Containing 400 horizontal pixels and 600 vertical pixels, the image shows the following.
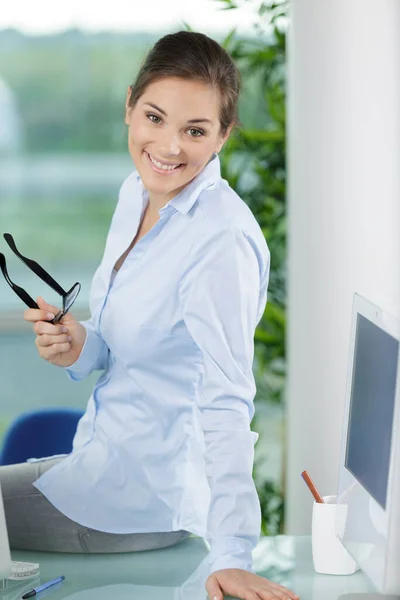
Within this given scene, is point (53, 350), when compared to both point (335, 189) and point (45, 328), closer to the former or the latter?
point (45, 328)

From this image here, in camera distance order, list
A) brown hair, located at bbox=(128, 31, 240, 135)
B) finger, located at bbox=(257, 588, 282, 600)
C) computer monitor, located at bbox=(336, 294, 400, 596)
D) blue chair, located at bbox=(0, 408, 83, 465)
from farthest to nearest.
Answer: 1. blue chair, located at bbox=(0, 408, 83, 465)
2. brown hair, located at bbox=(128, 31, 240, 135)
3. finger, located at bbox=(257, 588, 282, 600)
4. computer monitor, located at bbox=(336, 294, 400, 596)

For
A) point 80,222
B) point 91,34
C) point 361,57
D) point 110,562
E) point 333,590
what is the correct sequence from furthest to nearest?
1. point 80,222
2. point 91,34
3. point 361,57
4. point 110,562
5. point 333,590

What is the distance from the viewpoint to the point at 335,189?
8.83 feet

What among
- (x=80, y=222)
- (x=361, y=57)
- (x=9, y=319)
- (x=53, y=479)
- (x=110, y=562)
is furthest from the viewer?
(x=80, y=222)

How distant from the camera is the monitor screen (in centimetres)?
138

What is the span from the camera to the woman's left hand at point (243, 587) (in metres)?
1.55

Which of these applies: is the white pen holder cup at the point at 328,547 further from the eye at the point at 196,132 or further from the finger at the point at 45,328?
the eye at the point at 196,132

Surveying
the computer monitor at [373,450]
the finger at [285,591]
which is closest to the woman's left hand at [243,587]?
the finger at [285,591]

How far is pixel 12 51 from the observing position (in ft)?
16.8

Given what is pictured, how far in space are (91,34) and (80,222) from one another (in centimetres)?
97

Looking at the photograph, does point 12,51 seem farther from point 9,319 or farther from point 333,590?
point 333,590

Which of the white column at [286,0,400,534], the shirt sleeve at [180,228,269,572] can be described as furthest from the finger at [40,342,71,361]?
the white column at [286,0,400,534]

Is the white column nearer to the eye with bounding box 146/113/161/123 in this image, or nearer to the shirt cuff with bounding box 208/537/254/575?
the eye with bounding box 146/113/161/123

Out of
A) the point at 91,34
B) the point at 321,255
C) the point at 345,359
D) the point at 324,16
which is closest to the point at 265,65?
the point at 324,16
